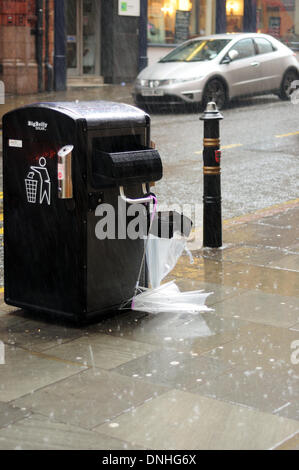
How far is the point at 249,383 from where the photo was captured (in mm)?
4723

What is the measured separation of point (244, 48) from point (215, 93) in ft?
5.47

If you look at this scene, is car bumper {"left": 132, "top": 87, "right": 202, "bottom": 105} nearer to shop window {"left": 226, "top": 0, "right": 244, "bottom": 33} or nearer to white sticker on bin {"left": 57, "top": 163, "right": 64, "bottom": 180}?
shop window {"left": 226, "top": 0, "right": 244, "bottom": 33}

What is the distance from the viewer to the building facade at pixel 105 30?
71.8 ft

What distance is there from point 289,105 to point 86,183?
1535 cm

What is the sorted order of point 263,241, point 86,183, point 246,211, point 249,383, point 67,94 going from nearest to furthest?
Result: point 249,383, point 86,183, point 263,241, point 246,211, point 67,94

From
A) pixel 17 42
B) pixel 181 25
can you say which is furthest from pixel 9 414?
pixel 181 25

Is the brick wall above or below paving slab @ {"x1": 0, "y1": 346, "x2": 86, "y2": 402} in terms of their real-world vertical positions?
above

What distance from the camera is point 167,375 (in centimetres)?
487

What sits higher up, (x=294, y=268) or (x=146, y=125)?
(x=146, y=125)

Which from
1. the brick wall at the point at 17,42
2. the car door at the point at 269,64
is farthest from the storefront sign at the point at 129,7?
the car door at the point at 269,64

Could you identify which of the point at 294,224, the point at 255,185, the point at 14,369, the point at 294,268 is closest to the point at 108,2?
the point at 255,185

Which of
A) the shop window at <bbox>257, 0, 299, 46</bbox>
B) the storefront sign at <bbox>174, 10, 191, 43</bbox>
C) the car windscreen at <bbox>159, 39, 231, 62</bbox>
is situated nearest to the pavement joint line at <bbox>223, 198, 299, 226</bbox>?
the car windscreen at <bbox>159, 39, 231, 62</bbox>

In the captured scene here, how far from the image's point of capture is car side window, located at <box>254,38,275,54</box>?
805 inches
